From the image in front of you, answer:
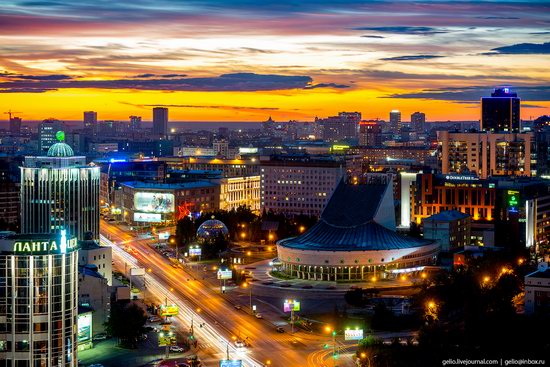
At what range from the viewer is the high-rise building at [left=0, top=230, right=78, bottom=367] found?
2053 inches

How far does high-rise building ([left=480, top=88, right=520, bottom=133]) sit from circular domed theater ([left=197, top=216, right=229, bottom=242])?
75.0m

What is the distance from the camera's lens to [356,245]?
284 feet

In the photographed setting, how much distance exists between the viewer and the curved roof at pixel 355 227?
8694 centimetres

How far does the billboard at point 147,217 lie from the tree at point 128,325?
202ft

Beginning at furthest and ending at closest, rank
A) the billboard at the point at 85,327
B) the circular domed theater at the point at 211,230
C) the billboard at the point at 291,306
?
the circular domed theater at the point at 211,230 < the billboard at the point at 291,306 < the billboard at the point at 85,327

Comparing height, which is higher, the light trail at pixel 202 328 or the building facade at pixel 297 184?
the building facade at pixel 297 184

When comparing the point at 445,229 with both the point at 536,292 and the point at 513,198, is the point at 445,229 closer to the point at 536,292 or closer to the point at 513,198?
the point at 513,198

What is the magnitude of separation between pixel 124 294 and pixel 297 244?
19195 mm

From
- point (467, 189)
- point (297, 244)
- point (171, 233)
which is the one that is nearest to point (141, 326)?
point (297, 244)

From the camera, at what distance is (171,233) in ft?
372

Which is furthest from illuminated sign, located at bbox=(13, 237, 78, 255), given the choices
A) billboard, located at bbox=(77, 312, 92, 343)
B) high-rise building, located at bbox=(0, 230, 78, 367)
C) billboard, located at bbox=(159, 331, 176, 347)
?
billboard, located at bbox=(77, 312, 92, 343)

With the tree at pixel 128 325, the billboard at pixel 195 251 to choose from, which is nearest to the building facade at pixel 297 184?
the billboard at pixel 195 251

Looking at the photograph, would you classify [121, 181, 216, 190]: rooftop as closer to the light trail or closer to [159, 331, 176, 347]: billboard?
the light trail

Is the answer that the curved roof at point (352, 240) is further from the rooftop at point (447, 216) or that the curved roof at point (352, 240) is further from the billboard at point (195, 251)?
the rooftop at point (447, 216)
